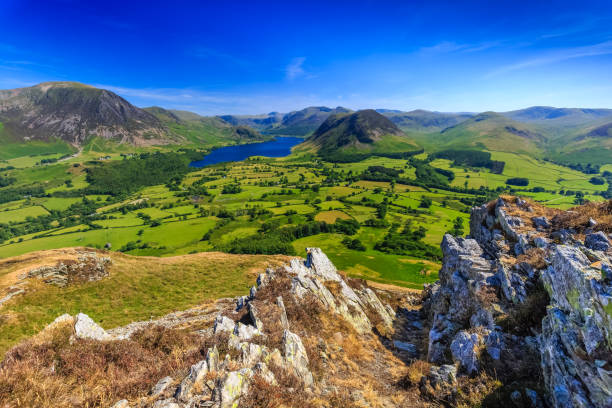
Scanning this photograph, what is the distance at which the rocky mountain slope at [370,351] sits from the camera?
34.4ft

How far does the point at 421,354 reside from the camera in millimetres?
22375

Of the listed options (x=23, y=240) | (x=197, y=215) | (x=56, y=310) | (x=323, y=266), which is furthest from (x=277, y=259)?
(x=23, y=240)

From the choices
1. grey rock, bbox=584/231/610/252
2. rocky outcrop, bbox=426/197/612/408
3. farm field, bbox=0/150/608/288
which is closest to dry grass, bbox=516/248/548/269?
rocky outcrop, bbox=426/197/612/408

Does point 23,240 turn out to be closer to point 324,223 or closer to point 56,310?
point 56,310

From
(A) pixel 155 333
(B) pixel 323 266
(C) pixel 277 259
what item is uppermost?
(A) pixel 155 333

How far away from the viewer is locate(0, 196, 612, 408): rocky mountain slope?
10.5 metres

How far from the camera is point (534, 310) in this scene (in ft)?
54.9

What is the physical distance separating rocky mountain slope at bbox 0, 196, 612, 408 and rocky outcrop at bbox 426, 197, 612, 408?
0.08 metres

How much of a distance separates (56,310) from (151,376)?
33375 millimetres

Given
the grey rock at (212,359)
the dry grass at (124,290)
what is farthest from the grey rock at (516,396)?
the dry grass at (124,290)

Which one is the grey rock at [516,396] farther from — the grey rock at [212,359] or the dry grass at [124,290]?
the dry grass at [124,290]

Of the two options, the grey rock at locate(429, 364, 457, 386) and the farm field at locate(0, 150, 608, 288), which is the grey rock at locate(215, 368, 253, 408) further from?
the farm field at locate(0, 150, 608, 288)

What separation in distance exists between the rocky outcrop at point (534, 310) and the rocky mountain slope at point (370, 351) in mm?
76

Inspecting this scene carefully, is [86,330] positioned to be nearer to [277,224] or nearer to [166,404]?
[166,404]
